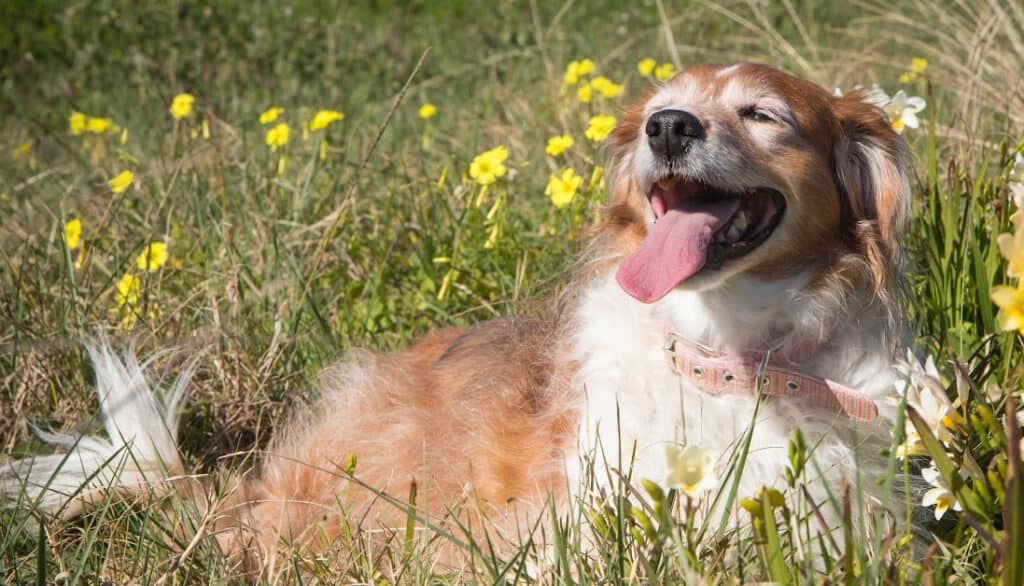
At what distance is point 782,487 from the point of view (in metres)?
2.50

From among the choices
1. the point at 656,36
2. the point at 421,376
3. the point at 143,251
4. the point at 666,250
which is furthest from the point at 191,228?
the point at 656,36

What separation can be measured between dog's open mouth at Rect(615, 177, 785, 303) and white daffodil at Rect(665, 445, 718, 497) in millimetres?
925

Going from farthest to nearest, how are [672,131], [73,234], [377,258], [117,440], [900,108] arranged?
[377,258]
[73,234]
[900,108]
[117,440]
[672,131]

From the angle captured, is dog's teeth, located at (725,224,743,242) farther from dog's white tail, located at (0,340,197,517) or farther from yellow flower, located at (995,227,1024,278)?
dog's white tail, located at (0,340,197,517)

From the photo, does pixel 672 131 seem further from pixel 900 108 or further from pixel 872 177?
pixel 900 108

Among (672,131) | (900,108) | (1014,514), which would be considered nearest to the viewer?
(1014,514)

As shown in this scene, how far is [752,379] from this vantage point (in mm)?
2600

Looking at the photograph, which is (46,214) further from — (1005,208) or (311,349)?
(1005,208)

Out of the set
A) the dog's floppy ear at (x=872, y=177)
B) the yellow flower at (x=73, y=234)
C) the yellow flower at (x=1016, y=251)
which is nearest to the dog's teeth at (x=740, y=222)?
the dog's floppy ear at (x=872, y=177)

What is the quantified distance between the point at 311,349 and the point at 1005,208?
2.24 m

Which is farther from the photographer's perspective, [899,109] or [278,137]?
[278,137]

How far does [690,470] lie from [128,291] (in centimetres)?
261

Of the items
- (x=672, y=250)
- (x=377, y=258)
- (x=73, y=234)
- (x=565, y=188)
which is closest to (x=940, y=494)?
(x=672, y=250)

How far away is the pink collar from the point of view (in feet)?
8.25
